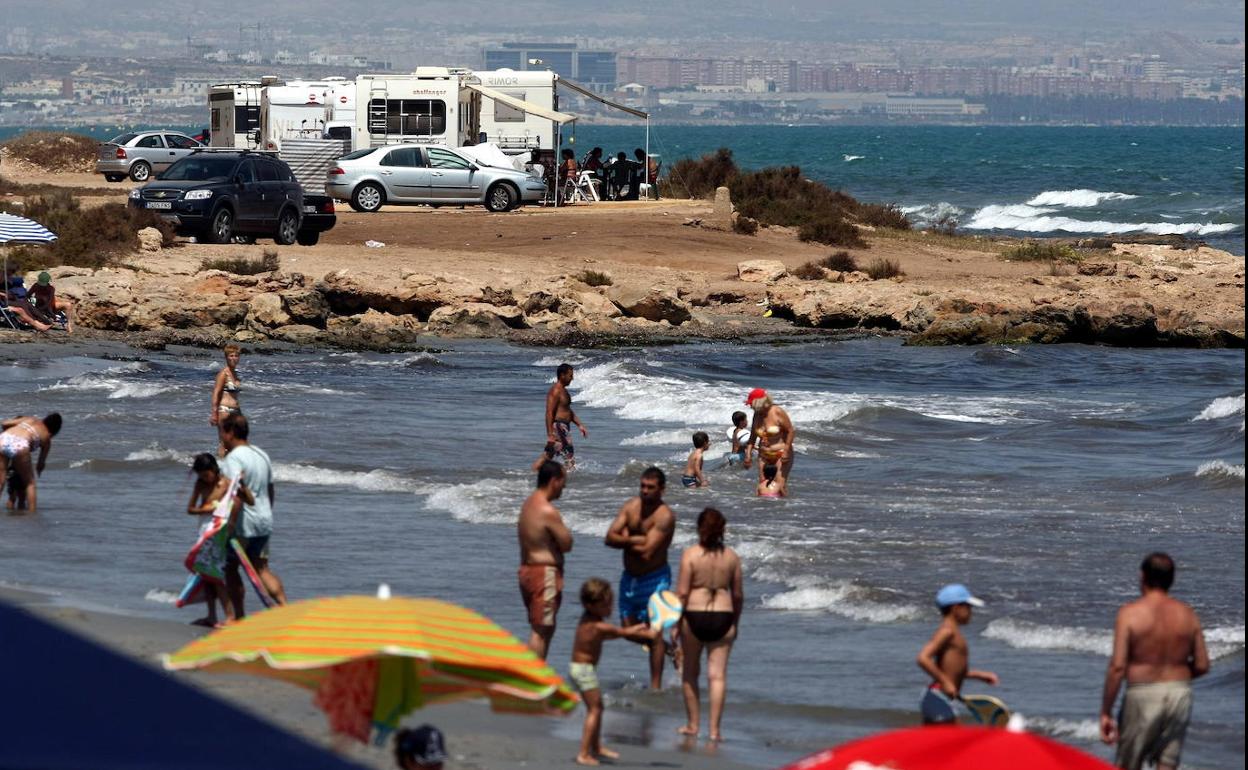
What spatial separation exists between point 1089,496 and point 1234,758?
346 inches

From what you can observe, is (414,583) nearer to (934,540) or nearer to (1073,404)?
(934,540)

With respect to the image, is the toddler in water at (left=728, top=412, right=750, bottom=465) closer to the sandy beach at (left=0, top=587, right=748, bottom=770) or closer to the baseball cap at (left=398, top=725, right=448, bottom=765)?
the sandy beach at (left=0, top=587, right=748, bottom=770)

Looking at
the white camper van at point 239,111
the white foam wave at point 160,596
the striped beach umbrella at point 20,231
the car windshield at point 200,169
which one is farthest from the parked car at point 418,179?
the white foam wave at point 160,596

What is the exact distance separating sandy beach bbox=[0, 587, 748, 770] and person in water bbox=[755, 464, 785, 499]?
7.33 meters

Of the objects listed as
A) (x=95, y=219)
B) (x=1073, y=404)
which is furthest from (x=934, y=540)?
(x=95, y=219)

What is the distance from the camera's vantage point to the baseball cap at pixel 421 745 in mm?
6609

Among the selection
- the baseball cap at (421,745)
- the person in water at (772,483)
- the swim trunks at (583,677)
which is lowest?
the person in water at (772,483)

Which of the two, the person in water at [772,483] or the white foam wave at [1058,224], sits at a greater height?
the person in water at [772,483]

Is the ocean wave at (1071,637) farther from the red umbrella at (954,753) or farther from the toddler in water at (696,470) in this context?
the red umbrella at (954,753)

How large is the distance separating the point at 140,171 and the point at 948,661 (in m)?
41.9

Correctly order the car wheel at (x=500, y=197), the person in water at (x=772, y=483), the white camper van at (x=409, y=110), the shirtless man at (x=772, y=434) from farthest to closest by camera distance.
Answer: the white camper van at (x=409, y=110)
the car wheel at (x=500, y=197)
the person in water at (x=772, y=483)
the shirtless man at (x=772, y=434)

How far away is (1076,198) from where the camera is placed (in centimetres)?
8050

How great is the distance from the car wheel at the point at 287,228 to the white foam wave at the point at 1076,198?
4967 centimetres

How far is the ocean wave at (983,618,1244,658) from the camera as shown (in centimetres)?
1187
